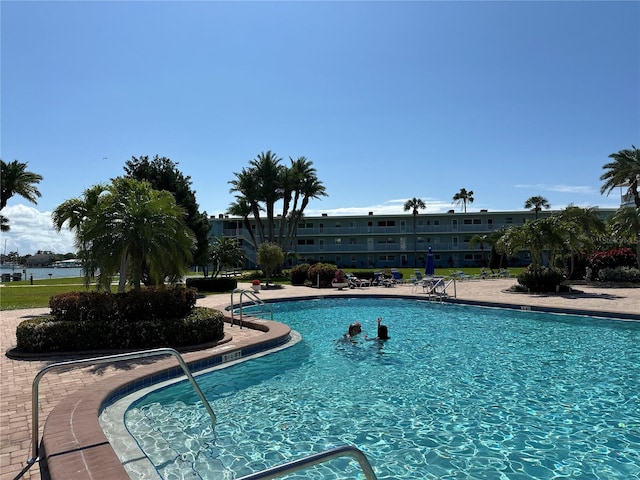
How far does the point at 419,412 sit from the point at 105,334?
23.1 ft

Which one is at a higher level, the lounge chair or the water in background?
the lounge chair

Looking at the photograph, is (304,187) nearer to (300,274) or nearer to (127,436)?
(300,274)

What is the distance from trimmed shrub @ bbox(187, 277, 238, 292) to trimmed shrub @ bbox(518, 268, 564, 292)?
17.9 meters

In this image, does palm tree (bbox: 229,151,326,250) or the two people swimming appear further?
palm tree (bbox: 229,151,326,250)

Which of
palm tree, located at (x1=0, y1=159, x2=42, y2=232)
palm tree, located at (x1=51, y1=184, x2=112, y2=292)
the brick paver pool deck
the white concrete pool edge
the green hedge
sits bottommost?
the white concrete pool edge

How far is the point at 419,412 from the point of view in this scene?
6.43 m

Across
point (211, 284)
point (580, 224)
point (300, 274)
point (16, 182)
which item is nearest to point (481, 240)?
point (580, 224)

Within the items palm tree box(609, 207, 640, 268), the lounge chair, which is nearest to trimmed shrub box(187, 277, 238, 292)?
the lounge chair

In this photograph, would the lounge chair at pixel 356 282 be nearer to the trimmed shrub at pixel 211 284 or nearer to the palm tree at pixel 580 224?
the trimmed shrub at pixel 211 284

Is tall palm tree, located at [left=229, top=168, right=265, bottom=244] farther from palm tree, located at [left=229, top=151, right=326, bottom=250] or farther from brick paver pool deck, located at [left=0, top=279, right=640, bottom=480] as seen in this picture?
brick paver pool deck, located at [left=0, top=279, right=640, bottom=480]

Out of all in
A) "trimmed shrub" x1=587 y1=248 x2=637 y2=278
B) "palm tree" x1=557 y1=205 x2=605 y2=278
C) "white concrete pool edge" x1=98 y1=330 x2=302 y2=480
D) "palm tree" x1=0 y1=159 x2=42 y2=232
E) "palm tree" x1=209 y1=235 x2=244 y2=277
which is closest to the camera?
"white concrete pool edge" x1=98 y1=330 x2=302 y2=480

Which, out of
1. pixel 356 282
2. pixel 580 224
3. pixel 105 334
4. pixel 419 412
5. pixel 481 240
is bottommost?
pixel 419 412

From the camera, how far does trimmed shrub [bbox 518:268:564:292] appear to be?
861 inches

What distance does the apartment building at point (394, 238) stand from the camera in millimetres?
55781
